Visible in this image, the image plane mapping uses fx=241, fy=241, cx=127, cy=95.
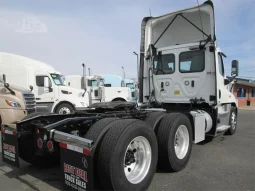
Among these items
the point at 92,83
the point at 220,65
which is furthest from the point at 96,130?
the point at 92,83

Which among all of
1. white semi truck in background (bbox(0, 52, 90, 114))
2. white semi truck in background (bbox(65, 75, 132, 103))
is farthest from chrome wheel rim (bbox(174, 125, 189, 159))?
white semi truck in background (bbox(65, 75, 132, 103))

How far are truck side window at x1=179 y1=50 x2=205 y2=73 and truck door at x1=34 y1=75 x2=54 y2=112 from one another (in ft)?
24.4

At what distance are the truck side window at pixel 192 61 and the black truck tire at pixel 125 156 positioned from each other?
3528 millimetres

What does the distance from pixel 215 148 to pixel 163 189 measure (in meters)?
3.05

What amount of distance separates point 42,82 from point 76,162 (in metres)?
9.74

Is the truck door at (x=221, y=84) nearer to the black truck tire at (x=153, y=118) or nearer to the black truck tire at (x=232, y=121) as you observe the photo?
the black truck tire at (x=232, y=121)

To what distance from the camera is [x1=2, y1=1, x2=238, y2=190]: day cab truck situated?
9.72 feet

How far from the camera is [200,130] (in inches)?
213

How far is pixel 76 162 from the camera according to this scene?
9.31 feet

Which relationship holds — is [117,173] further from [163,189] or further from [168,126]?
[168,126]

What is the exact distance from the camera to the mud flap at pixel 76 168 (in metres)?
2.71

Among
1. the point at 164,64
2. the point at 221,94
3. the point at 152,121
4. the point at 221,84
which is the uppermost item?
the point at 164,64

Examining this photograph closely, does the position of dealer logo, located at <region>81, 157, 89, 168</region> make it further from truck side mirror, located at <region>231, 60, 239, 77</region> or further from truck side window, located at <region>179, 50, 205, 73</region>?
truck side mirror, located at <region>231, 60, 239, 77</region>

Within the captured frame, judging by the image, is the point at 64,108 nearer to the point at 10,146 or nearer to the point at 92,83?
the point at 92,83
